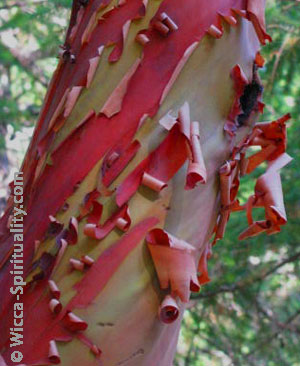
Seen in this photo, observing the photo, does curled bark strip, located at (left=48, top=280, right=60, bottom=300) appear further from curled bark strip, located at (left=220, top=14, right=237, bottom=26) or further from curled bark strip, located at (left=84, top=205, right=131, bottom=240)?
curled bark strip, located at (left=220, top=14, right=237, bottom=26)

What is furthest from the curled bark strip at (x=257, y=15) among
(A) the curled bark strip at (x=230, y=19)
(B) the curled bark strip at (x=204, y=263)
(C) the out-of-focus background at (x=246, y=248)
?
(C) the out-of-focus background at (x=246, y=248)

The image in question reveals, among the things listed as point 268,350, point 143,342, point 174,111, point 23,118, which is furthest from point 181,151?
point 23,118

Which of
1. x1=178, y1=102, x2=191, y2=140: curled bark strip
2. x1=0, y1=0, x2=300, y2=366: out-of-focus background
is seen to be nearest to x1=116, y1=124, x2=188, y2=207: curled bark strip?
x1=178, y1=102, x2=191, y2=140: curled bark strip

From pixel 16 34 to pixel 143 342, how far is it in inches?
108

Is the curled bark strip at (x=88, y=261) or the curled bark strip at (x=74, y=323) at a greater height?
the curled bark strip at (x=88, y=261)

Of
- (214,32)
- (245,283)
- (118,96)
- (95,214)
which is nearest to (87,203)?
(95,214)

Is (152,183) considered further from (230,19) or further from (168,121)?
(230,19)

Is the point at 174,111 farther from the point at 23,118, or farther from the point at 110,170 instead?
the point at 23,118

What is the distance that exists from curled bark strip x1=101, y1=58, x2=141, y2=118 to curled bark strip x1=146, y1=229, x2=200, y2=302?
134mm

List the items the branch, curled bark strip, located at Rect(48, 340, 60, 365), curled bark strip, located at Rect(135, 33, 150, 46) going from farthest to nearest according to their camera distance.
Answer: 1. the branch
2. curled bark strip, located at Rect(135, 33, 150, 46)
3. curled bark strip, located at Rect(48, 340, 60, 365)

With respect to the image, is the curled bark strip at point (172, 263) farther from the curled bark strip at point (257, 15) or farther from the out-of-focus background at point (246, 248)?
the out-of-focus background at point (246, 248)

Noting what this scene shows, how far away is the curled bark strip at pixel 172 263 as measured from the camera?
1.84 ft

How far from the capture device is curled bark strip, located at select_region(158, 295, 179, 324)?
56 centimetres

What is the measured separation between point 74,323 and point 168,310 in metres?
0.09
